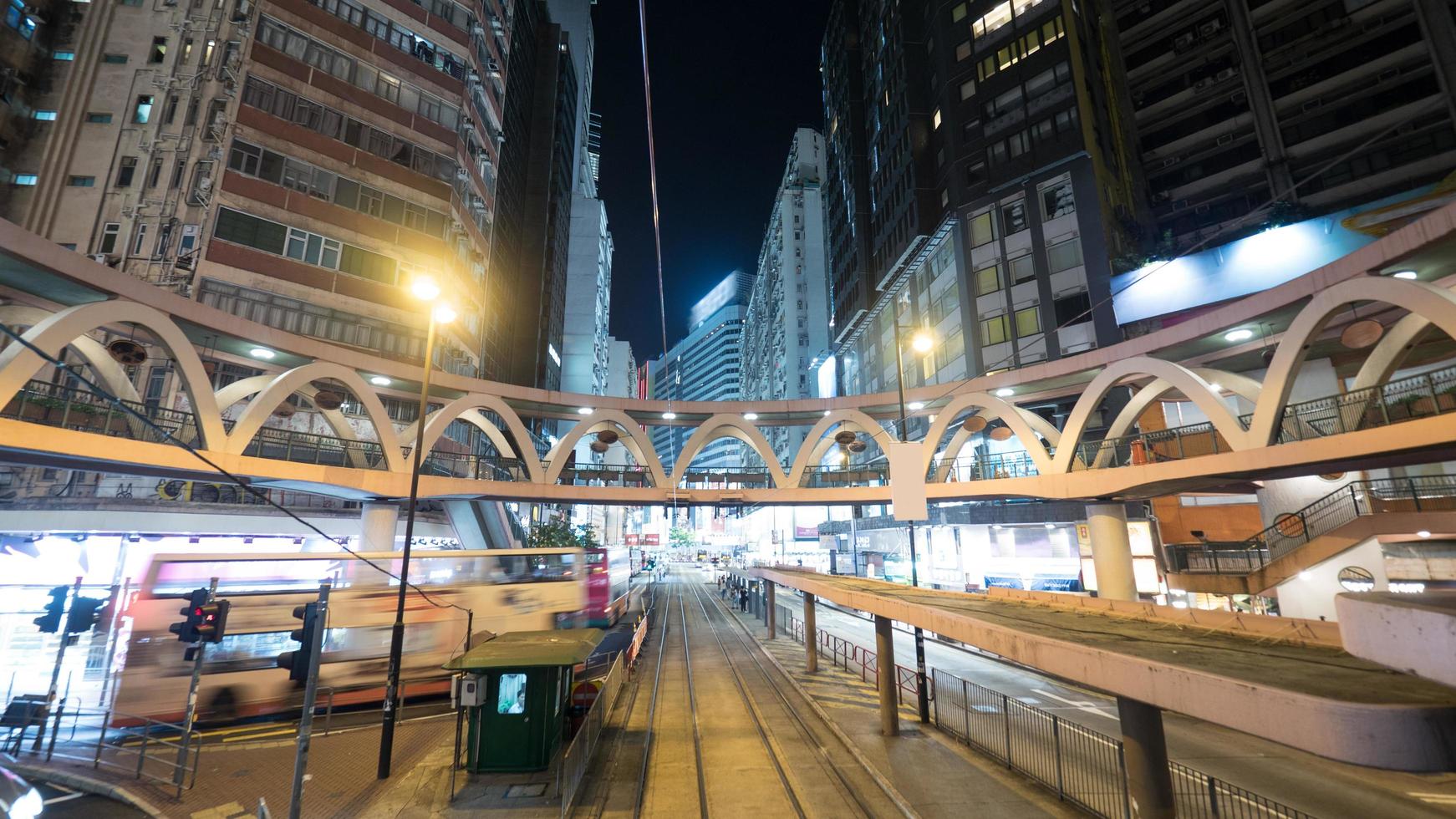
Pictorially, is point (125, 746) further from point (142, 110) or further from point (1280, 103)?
point (1280, 103)

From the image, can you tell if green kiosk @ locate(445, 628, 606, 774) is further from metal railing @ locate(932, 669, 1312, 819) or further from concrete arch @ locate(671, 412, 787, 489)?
concrete arch @ locate(671, 412, 787, 489)

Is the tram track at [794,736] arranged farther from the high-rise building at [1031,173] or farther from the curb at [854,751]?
the high-rise building at [1031,173]

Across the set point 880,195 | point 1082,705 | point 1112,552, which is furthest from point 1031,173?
point 1082,705

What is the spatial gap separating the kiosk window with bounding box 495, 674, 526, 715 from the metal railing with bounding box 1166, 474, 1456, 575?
24954 millimetres

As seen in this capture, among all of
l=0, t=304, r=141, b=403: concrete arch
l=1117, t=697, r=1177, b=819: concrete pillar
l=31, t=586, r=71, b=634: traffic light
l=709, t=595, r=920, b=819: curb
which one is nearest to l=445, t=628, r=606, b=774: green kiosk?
l=709, t=595, r=920, b=819: curb

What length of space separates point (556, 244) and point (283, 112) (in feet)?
158

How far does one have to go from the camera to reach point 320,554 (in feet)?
51.6

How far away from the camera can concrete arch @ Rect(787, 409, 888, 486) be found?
3005cm

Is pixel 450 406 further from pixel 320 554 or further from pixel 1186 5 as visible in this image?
pixel 1186 5

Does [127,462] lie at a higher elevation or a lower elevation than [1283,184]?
lower

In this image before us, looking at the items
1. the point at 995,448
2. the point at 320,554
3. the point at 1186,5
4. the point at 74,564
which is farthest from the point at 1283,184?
the point at 74,564

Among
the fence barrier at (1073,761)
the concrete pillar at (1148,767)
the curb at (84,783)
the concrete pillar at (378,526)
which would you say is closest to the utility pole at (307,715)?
the curb at (84,783)

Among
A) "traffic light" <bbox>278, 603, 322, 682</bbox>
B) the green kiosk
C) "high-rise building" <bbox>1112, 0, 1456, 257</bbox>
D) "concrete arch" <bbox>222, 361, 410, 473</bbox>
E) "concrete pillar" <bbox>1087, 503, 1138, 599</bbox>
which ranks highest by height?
"high-rise building" <bbox>1112, 0, 1456, 257</bbox>

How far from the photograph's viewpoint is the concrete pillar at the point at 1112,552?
22859 millimetres
